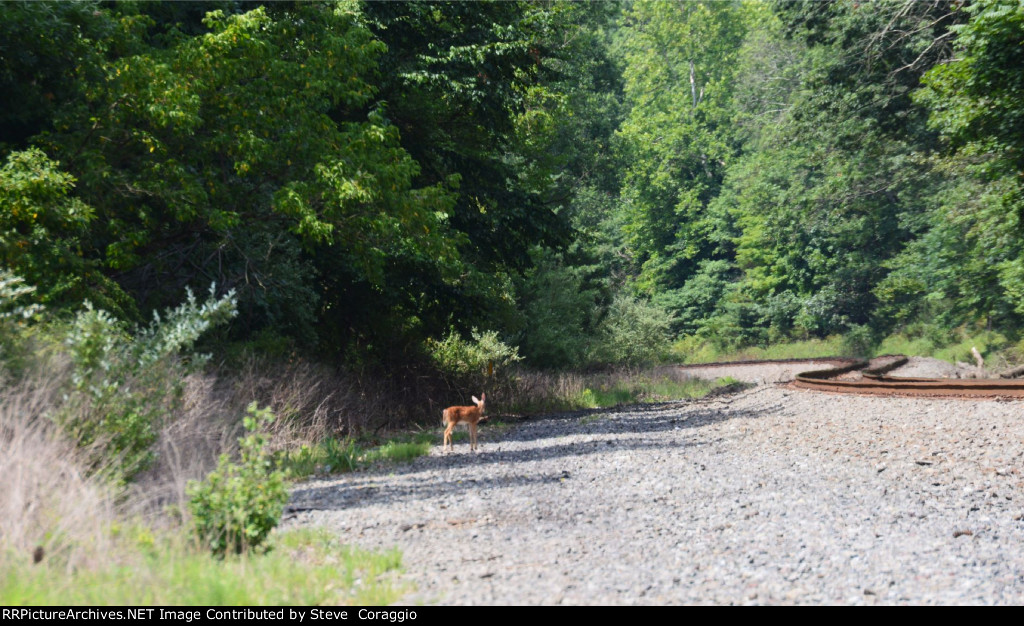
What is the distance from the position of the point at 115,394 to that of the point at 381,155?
9.10 m

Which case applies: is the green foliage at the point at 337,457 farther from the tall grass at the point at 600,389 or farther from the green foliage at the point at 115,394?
the tall grass at the point at 600,389

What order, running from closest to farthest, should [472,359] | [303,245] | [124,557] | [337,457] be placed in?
[124,557] < [337,457] < [303,245] < [472,359]

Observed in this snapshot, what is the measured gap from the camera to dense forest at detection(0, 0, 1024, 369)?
45.2 ft

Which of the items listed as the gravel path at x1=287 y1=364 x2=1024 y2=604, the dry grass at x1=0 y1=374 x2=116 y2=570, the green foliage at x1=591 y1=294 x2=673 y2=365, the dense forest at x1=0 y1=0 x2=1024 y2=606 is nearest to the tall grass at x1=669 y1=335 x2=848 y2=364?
the dense forest at x1=0 y1=0 x2=1024 y2=606

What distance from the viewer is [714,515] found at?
307 inches

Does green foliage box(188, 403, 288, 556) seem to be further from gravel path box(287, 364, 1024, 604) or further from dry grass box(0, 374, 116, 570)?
gravel path box(287, 364, 1024, 604)

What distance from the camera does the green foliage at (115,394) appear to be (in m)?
8.12

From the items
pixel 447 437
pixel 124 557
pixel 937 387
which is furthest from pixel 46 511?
pixel 937 387

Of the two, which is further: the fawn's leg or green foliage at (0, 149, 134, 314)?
the fawn's leg

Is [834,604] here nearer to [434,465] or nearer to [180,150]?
[434,465]

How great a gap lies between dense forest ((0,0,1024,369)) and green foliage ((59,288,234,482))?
295 cm

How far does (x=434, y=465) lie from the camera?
38.7 feet

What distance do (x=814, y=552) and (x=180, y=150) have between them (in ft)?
41.4

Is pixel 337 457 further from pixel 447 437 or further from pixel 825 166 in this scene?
pixel 825 166
